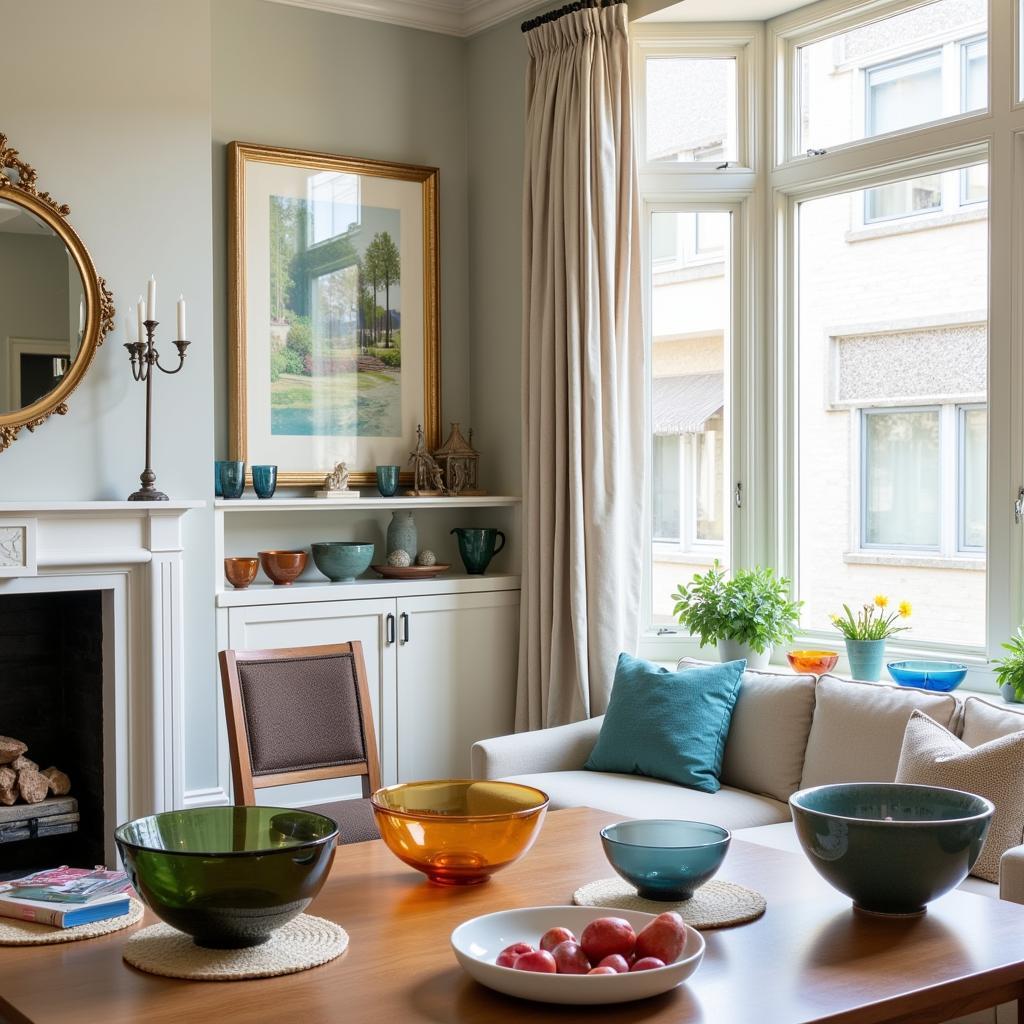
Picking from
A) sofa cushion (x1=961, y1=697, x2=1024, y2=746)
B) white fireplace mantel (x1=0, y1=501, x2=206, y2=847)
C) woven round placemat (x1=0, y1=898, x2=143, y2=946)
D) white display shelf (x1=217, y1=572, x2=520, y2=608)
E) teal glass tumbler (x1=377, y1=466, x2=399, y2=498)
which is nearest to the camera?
woven round placemat (x1=0, y1=898, x2=143, y2=946)

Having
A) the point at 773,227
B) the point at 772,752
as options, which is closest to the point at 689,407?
the point at 773,227

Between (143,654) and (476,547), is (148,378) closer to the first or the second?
(143,654)

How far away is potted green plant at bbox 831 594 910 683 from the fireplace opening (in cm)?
232

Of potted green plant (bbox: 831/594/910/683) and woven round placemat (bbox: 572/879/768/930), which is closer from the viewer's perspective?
woven round placemat (bbox: 572/879/768/930)

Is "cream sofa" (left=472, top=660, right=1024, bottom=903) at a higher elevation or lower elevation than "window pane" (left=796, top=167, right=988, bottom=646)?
lower

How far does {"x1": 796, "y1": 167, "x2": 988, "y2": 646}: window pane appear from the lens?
3.95 metres

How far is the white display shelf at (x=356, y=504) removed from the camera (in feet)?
14.5

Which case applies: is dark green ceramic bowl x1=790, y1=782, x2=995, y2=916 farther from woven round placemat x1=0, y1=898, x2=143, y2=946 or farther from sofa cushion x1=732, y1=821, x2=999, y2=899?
sofa cushion x1=732, y1=821, x2=999, y2=899

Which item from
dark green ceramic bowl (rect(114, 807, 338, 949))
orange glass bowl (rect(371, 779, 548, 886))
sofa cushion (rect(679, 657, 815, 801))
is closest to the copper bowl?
sofa cushion (rect(679, 657, 815, 801))

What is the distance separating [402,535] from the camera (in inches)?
192

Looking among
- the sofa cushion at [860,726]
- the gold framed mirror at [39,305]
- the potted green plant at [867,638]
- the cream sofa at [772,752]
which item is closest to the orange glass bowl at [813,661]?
the potted green plant at [867,638]

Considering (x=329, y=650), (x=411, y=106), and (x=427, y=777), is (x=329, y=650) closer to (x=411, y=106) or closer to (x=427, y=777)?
(x=427, y=777)

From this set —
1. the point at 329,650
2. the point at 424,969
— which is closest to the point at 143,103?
the point at 329,650

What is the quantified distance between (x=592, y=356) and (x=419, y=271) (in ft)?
3.32
